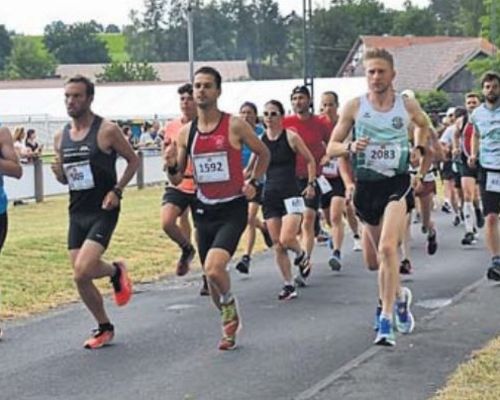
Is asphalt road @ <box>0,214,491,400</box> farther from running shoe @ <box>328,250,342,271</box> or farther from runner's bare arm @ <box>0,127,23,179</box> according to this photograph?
runner's bare arm @ <box>0,127,23,179</box>

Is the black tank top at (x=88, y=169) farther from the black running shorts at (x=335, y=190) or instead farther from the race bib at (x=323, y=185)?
the black running shorts at (x=335, y=190)

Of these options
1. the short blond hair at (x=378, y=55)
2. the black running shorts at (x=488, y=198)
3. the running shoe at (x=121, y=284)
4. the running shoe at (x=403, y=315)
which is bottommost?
the running shoe at (x=403, y=315)

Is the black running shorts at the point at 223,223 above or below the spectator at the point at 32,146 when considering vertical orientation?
above

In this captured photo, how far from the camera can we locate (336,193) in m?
15.2

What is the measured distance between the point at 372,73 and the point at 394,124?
40cm

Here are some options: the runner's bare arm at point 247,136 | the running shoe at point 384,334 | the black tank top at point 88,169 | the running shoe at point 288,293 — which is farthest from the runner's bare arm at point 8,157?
the running shoe at point 288,293

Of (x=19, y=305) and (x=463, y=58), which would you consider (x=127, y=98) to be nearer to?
(x=463, y=58)

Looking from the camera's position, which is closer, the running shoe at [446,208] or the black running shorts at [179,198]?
the black running shorts at [179,198]

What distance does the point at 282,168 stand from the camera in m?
12.8

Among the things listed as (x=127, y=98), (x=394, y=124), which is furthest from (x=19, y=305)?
(x=127, y=98)

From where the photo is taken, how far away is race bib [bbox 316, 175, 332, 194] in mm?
14133

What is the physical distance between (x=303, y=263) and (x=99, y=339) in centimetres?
362

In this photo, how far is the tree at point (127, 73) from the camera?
Result: 398 feet

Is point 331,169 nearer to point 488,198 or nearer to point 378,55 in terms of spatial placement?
point 488,198
